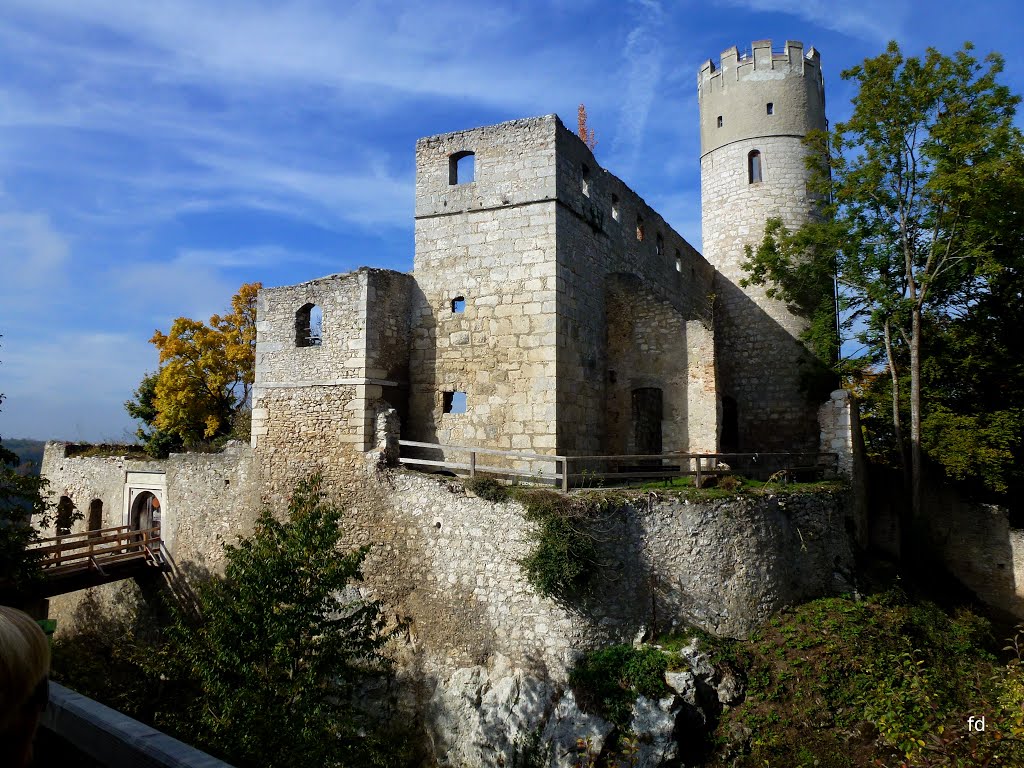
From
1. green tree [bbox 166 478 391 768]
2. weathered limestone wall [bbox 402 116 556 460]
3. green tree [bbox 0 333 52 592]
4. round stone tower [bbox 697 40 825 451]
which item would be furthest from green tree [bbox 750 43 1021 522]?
green tree [bbox 0 333 52 592]

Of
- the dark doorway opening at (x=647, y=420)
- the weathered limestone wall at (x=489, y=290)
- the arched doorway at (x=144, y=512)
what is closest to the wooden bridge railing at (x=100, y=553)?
the arched doorway at (x=144, y=512)

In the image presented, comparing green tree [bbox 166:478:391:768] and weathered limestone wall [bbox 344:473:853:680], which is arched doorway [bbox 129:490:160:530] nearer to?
green tree [bbox 166:478:391:768]

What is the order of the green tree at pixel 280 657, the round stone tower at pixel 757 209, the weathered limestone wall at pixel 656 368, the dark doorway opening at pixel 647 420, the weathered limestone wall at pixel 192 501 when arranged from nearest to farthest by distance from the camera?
the green tree at pixel 280 657, the weathered limestone wall at pixel 656 368, the weathered limestone wall at pixel 192 501, the dark doorway opening at pixel 647 420, the round stone tower at pixel 757 209

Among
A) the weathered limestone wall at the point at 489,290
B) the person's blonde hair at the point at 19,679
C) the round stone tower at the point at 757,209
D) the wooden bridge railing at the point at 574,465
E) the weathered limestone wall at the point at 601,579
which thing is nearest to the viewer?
the person's blonde hair at the point at 19,679

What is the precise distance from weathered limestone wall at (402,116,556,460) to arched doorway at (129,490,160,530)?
9697 millimetres

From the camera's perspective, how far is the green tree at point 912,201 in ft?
51.2

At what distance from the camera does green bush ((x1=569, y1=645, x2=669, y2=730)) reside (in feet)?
35.9

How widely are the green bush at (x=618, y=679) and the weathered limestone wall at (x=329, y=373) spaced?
20.6 feet

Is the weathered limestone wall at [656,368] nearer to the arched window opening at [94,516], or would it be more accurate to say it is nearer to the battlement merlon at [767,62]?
the battlement merlon at [767,62]

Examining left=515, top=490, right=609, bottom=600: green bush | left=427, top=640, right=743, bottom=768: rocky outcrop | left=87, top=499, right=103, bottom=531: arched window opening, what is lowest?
left=427, top=640, right=743, bottom=768: rocky outcrop

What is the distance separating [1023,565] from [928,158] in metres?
10.6

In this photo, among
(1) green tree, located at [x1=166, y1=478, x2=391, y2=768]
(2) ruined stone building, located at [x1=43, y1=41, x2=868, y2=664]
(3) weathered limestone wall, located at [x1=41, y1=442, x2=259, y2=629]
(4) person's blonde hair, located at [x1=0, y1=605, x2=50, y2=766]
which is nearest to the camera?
(4) person's blonde hair, located at [x1=0, y1=605, x2=50, y2=766]

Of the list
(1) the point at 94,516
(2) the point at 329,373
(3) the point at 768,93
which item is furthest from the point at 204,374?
(3) the point at 768,93

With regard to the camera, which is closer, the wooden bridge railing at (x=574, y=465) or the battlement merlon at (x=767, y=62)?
the wooden bridge railing at (x=574, y=465)
